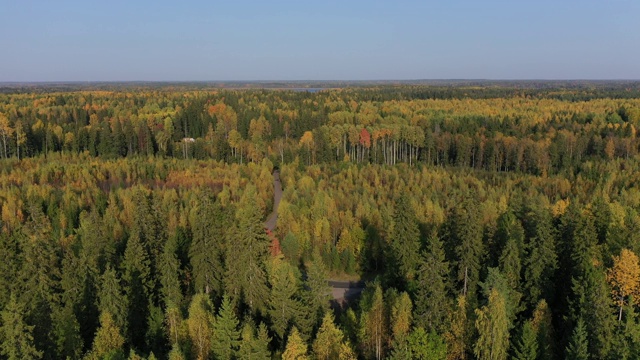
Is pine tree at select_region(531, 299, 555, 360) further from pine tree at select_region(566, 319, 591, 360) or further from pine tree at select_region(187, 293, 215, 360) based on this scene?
pine tree at select_region(187, 293, 215, 360)

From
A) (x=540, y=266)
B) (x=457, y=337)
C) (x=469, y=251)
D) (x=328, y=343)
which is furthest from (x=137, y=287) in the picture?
(x=540, y=266)

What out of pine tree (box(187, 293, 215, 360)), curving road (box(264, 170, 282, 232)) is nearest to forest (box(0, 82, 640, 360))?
pine tree (box(187, 293, 215, 360))

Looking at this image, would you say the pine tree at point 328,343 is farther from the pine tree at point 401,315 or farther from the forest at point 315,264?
the pine tree at point 401,315

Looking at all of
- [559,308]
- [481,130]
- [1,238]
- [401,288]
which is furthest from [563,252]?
[481,130]

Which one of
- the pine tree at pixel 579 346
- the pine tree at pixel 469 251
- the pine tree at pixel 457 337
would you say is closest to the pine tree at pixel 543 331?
the pine tree at pixel 579 346

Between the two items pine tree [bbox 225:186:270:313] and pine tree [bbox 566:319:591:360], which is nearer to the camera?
pine tree [bbox 566:319:591:360]

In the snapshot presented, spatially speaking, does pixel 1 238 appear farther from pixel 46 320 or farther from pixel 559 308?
pixel 559 308
